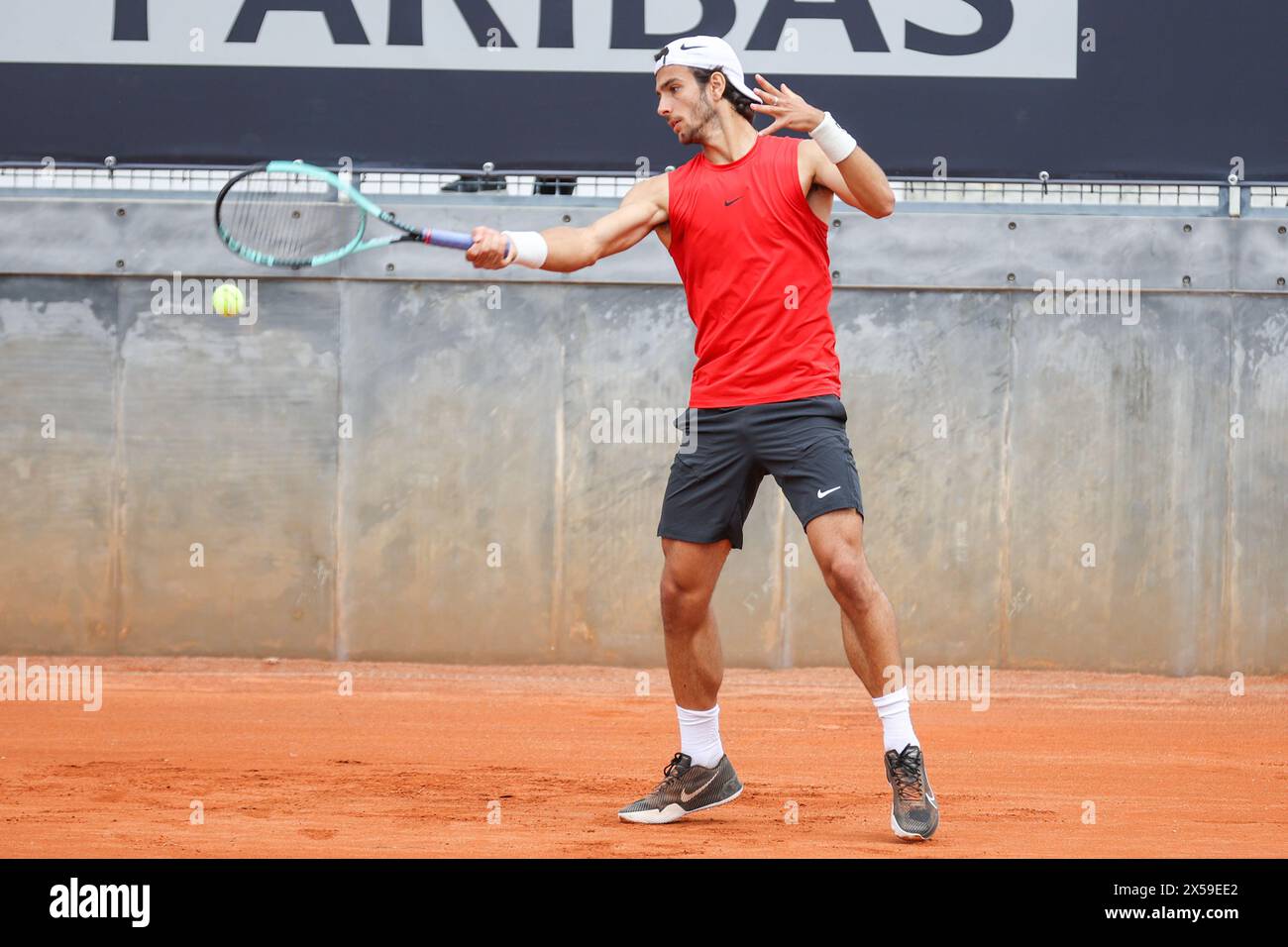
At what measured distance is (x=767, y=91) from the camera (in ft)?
13.1

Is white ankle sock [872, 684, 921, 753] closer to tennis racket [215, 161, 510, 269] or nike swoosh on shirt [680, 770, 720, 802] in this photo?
nike swoosh on shirt [680, 770, 720, 802]

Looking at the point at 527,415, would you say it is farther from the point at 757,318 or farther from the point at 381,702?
the point at 757,318

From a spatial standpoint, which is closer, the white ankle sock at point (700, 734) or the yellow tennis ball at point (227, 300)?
the white ankle sock at point (700, 734)

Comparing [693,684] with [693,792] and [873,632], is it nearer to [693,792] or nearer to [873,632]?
[693,792]

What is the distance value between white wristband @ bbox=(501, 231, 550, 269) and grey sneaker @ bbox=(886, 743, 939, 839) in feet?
5.26

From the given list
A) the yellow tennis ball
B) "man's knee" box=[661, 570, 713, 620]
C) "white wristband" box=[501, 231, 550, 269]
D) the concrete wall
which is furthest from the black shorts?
the yellow tennis ball

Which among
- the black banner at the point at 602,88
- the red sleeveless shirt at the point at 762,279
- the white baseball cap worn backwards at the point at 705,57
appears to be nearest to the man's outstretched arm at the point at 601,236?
the red sleeveless shirt at the point at 762,279

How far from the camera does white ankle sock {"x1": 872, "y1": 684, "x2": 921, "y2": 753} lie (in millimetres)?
3852

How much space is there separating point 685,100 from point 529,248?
665mm

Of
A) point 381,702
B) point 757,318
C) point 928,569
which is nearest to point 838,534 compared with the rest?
point 757,318
